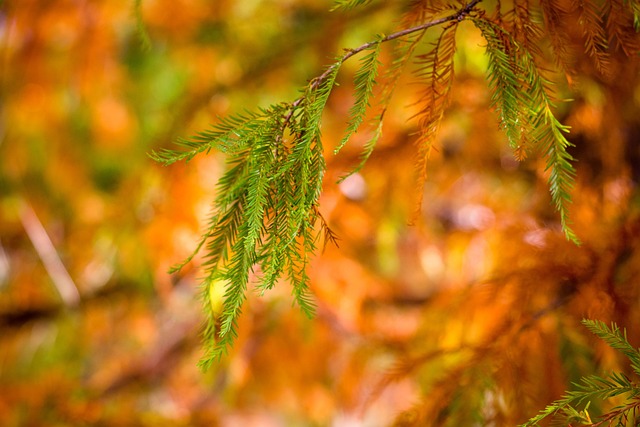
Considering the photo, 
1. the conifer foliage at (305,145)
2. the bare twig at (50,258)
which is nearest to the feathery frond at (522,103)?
the conifer foliage at (305,145)

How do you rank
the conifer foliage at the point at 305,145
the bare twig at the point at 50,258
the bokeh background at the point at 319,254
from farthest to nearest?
the bare twig at the point at 50,258 < the bokeh background at the point at 319,254 < the conifer foliage at the point at 305,145

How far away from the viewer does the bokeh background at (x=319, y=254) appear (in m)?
0.96

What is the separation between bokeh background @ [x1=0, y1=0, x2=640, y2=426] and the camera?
958mm

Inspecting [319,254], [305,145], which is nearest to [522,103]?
[305,145]

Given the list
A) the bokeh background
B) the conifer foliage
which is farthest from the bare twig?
the conifer foliage

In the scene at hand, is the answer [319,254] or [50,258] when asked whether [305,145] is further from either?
[50,258]

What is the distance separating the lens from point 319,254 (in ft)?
5.84

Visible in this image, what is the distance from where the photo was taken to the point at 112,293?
7.92ft

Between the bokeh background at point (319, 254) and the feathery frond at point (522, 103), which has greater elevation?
the feathery frond at point (522, 103)

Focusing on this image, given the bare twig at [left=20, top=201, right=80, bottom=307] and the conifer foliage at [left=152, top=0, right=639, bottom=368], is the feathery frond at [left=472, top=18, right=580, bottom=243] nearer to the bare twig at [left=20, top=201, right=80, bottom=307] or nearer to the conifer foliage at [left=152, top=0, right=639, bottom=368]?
the conifer foliage at [left=152, top=0, right=639, bottom=368]

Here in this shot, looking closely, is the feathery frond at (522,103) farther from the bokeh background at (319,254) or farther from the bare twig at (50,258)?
the bare twig at (50,258)

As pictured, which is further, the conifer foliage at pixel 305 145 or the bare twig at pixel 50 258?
the bare twig at pixel 50 258

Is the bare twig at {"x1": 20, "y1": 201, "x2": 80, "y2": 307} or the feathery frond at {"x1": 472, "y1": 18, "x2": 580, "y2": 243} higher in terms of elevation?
the feathery frond at {"x1": 472, "y1": 18, "x2": 580, "y2": 243}

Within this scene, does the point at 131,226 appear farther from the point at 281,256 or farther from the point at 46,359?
the point at 46,359
